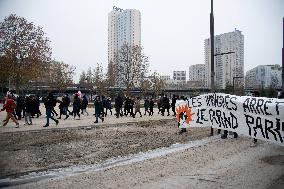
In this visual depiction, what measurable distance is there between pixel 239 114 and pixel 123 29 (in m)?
122

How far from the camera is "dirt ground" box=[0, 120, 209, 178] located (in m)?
9.03

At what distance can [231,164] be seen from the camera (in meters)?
8.65

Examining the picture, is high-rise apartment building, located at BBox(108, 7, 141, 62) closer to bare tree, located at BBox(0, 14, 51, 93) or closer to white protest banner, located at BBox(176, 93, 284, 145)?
bare tree, located at BBox(0, 14, 51, 93)

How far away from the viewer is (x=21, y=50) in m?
40.4

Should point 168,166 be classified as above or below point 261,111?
below

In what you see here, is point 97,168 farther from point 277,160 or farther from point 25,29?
point 25,29

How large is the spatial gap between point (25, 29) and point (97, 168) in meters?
35.6

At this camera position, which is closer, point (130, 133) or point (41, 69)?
point (130, 133)

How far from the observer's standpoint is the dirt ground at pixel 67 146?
29.6 feet

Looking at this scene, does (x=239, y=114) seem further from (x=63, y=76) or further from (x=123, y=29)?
(x=123, y=29)

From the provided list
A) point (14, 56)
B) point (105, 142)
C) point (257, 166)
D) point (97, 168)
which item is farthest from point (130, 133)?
point (14, 56)

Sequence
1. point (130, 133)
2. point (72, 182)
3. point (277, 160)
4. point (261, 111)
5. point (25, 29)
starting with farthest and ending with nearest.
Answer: point (25, 29)
point (130, 133)
point (261, 111)
point (277, 160)
point (72, 182)

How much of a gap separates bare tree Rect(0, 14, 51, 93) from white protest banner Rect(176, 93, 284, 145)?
30.5m

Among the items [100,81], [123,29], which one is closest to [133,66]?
[100,81]
